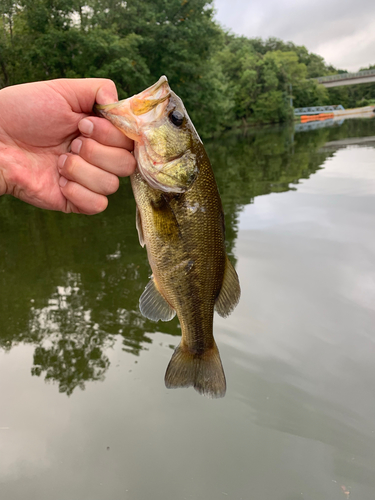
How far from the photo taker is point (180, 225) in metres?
2.04

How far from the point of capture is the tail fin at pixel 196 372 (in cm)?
222

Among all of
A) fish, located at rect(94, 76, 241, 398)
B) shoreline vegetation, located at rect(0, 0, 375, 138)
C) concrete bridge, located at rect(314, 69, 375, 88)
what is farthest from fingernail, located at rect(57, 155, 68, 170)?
concrete bridge, located at rect(314, 69, 375, 88)

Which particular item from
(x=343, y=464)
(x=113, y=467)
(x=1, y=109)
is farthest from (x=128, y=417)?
(x=1, y=109)

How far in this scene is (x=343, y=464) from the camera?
3.31 metres

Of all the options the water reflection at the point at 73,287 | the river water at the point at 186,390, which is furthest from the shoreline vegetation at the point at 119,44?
the river water at the point at 186,390

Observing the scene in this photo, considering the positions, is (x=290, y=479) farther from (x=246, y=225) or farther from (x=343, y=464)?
(x=246, y=225)

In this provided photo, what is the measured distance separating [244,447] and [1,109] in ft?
11.0

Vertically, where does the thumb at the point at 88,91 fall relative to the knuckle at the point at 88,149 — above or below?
above

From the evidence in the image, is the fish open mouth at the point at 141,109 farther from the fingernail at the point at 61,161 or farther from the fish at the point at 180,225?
the fingernail at the point at 61,161

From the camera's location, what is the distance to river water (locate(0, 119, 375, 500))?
3.27 meters

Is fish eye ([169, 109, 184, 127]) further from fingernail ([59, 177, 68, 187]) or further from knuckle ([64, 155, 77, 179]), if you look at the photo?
fingernail ([59, 177, 68, 187])

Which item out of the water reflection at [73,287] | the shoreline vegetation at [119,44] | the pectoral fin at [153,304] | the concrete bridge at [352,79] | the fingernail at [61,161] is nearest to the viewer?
the pectoral fin at [153,304]

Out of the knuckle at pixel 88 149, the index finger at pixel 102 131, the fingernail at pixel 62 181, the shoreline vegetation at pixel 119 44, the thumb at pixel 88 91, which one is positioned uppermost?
the shoreline vegetation at pixel 119 44

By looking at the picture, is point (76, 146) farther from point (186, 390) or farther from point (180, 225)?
point (186, 390)
